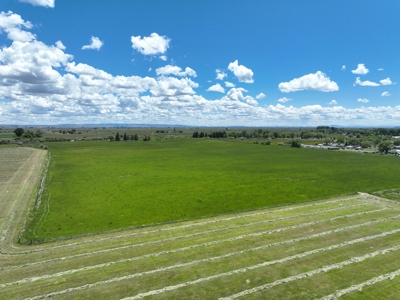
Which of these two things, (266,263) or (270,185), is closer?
(266,263)

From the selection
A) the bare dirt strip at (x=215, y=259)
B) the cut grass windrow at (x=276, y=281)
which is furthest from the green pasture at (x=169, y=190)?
the cut grass windrow at (x=276, y=281)

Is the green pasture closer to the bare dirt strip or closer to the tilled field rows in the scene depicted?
the bare dirt strip

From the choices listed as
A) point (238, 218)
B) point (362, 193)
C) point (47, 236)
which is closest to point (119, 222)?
point (47, 236)

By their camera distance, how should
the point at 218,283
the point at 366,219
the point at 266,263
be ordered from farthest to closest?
the point at 366,219
the point at 266,263
the point at 218,283

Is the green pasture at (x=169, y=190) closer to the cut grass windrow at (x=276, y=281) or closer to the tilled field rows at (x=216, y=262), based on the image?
the tilled field rows at (x=216, y=262)

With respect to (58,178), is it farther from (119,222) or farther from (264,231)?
(264,231)

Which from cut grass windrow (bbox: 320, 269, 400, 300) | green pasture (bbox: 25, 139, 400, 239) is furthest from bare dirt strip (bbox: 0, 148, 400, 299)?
green pasture (bbox: 25, 139, 400, 239)
